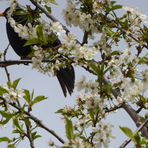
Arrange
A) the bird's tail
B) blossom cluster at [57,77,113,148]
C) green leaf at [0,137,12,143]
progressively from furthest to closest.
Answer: the bird's tail → green leaf at [0,137,12,143] → blossom cluster at [57,77,113,148]

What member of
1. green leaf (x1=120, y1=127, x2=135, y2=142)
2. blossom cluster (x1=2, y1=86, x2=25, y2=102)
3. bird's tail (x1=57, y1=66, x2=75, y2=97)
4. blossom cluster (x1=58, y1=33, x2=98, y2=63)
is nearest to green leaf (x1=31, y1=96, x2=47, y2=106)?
blossom cluster (x1=2, y1=86, x2=25, y2=102)

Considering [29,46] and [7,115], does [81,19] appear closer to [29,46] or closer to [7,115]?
[7,115]

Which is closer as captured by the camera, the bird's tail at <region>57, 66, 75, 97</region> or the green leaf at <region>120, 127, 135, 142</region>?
the green leaf at <region>120, 127, 135, 142</region>

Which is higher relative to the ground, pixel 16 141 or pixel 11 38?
pixel 11 38

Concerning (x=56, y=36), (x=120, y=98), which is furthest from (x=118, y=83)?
(x=56, y=36)

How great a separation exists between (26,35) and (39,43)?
0.27 ft

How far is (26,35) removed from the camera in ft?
7.52

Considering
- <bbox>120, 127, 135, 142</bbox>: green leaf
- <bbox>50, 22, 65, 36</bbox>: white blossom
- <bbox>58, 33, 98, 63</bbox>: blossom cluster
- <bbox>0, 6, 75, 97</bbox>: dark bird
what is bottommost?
<bbox>120, 127, 135, 142</bbox>: green leaf

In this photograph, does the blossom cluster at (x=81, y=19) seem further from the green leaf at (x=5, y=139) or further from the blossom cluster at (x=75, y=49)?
the green leaf at (x=5, y=139)

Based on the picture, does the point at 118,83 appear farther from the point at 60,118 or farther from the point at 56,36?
the point at 60,118

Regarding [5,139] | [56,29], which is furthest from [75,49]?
[5,139]

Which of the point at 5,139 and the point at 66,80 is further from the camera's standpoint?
the point at 66,80

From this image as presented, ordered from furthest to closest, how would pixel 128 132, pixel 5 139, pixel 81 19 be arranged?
pixel 5 139 → pixel 81 19 → pixel 128 132

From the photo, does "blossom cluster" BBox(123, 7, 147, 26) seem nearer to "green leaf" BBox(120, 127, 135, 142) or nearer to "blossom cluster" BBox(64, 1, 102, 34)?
"blossom cluster" BBox(64, 1, 102, 34)
